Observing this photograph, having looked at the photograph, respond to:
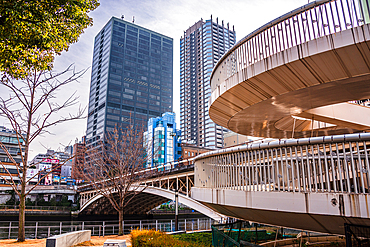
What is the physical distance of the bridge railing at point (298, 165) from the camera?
5.98m

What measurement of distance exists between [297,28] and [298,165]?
4.02 meters

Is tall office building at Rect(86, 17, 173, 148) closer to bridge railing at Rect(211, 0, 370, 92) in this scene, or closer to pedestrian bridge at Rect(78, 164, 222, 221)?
pedestrian bridge at Rect(78, 164, 222, 221)

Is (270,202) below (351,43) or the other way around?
below

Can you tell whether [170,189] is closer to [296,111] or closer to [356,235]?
[296,111]

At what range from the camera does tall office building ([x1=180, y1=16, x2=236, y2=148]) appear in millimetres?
133750

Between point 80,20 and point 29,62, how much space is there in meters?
2.22

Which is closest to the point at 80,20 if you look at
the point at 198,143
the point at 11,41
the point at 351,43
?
the point at 11,41

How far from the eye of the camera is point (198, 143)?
137 meters

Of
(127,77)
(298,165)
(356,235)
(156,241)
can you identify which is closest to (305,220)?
(356,235)

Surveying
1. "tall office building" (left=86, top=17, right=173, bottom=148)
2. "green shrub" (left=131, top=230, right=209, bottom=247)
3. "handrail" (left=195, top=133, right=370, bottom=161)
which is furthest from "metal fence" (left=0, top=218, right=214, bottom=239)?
"tall office building" (left=86, top=17, right=173, bottom=148)

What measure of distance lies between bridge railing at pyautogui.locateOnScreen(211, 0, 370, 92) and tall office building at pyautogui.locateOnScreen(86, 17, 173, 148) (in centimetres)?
11293

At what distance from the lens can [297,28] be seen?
8.05 metres

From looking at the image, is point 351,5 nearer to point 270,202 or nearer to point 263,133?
point 270,202

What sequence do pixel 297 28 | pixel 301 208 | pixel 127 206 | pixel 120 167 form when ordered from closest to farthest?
pixel 301 208
pixel 297 28
pixel 120 167
pixel 127 206
